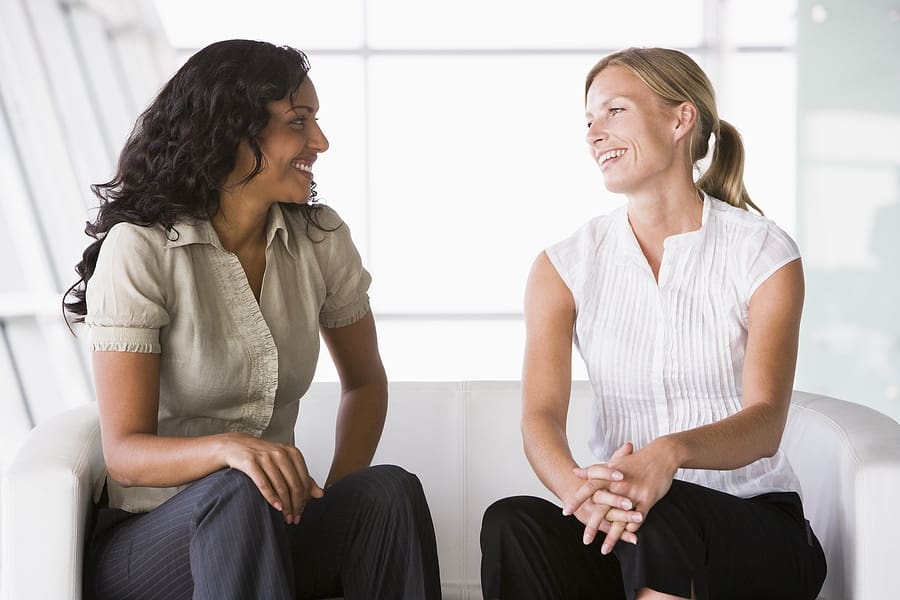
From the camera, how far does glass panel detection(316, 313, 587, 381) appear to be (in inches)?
213

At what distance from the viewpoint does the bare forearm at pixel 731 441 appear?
4.57 ft

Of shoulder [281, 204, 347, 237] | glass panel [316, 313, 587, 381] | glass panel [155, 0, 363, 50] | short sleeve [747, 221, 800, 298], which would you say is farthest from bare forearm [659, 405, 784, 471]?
glass panel [155, 0, 363, 50]

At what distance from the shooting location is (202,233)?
157cm

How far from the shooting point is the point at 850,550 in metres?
1.51

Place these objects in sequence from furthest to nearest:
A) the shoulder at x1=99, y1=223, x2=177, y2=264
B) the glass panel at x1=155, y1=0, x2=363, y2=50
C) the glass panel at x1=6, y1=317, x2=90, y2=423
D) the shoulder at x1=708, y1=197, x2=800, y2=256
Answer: the glass panel at x1=155, y1=0, x2=363, y2=50 → the glass panel at x1=6, y1=317, x2=90, y2=423 → the shoulder at x1=708, y1=197, x2=800, y2=256 → the shoulder at x1=99, y1=223, x2=177, y2=264

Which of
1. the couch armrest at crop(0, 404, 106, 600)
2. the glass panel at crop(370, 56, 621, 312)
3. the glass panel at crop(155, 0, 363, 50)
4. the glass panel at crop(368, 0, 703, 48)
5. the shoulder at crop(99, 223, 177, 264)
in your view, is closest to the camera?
the couch armrest at crop(0, 404, 106, 600)

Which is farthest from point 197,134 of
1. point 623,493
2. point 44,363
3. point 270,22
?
point 270,22

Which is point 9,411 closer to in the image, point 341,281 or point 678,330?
point 341,281

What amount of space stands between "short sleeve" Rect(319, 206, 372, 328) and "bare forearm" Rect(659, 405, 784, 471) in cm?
64

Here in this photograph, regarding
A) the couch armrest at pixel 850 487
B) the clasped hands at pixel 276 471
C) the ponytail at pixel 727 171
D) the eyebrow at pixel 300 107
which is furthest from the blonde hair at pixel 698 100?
the clasped hands at pixel 276 471

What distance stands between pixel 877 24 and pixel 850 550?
358cm

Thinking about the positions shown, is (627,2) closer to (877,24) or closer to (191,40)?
(877,24)

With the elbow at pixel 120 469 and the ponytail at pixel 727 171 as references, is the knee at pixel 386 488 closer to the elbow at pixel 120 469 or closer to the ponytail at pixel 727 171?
the elbow at pixel 120 469

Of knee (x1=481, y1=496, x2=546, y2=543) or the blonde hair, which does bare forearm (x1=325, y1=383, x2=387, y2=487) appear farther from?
the blonde hair
